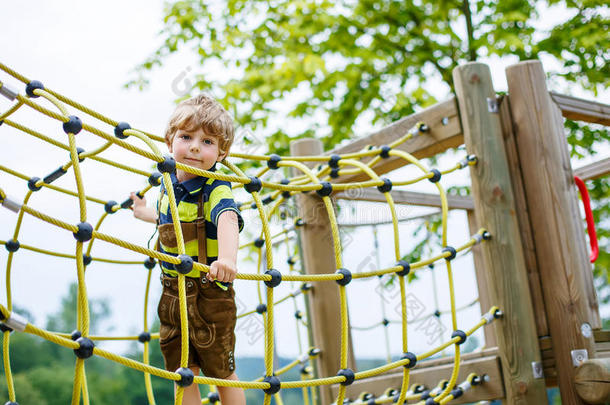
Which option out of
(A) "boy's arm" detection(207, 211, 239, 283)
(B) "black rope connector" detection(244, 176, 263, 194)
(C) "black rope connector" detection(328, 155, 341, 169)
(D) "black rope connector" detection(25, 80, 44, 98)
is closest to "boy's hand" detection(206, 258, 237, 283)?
(A) "boy's arm" detection(207, 211, 239, 283)

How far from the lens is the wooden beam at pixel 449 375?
79.0 inches

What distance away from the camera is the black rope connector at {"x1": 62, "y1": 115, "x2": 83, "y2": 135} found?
120cm

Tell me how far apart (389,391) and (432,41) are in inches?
134

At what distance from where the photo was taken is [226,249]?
132cm

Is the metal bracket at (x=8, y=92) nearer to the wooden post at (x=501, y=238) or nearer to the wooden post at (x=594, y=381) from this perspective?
the wooden post at (x=501, y=238)

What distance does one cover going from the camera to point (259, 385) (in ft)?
4.33

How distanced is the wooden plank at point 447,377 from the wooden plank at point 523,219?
0.21 meters

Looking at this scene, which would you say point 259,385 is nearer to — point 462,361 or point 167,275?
point 167,275

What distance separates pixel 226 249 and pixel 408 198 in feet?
7.04

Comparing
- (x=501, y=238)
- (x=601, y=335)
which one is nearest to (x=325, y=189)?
(x=501, y=238)

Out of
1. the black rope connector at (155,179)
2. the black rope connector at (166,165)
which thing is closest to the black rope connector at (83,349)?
the black rope connector at (166,165)

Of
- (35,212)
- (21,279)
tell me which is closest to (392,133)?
(35,212)

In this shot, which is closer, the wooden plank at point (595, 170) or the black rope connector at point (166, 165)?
the black rope connector at point (166, 165)

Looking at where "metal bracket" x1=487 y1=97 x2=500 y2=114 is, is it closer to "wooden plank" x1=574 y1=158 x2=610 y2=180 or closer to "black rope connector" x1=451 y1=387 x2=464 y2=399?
"black rope connector" x1=451 y1=387 x2=464 y2=399
